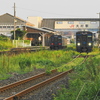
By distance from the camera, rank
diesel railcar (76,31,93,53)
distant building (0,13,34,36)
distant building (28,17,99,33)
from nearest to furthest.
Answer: diesel railcar (76,31,93,53)
distant building (0,13,34,36)
distant building (28,17,99,33)

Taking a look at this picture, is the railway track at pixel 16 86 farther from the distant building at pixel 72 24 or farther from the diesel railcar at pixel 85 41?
the distant building at pixel 72 24

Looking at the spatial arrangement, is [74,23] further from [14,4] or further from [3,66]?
[3,66]

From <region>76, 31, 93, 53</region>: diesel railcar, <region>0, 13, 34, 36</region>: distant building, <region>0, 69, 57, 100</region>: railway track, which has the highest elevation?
<region>0, 13, 34, 36</region>: distant building

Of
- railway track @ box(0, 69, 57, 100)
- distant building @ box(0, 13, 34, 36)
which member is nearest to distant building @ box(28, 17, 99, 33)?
distant building @ box(0, 13, 34, 36)

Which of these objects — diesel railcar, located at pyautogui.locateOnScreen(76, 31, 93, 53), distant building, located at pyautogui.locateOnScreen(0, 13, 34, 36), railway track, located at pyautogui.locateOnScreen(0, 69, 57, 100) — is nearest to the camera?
railway track, located at pyautogui.locateOnScreen(0, 69, 57, 100)

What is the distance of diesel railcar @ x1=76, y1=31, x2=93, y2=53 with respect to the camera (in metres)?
28.6

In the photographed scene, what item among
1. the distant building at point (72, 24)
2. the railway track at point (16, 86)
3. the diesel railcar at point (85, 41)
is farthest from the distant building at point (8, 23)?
the railway track at point (16, 86)

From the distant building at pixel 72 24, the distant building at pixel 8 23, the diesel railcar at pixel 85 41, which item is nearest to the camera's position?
the diesel railcar at pixel 85 41

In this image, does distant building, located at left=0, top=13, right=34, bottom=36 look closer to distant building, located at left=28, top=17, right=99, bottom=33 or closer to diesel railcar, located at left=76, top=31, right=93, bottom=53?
distant building, located at left=28, top=17, right=99, bottom=33

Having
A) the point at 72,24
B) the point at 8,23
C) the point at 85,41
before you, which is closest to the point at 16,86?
the point at 85,41

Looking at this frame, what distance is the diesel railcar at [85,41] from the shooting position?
28.6m

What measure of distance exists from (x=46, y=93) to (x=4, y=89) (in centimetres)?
162

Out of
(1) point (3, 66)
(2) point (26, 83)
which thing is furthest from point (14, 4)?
(2) point (26, 83)

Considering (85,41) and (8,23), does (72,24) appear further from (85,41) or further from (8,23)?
(85,41)
